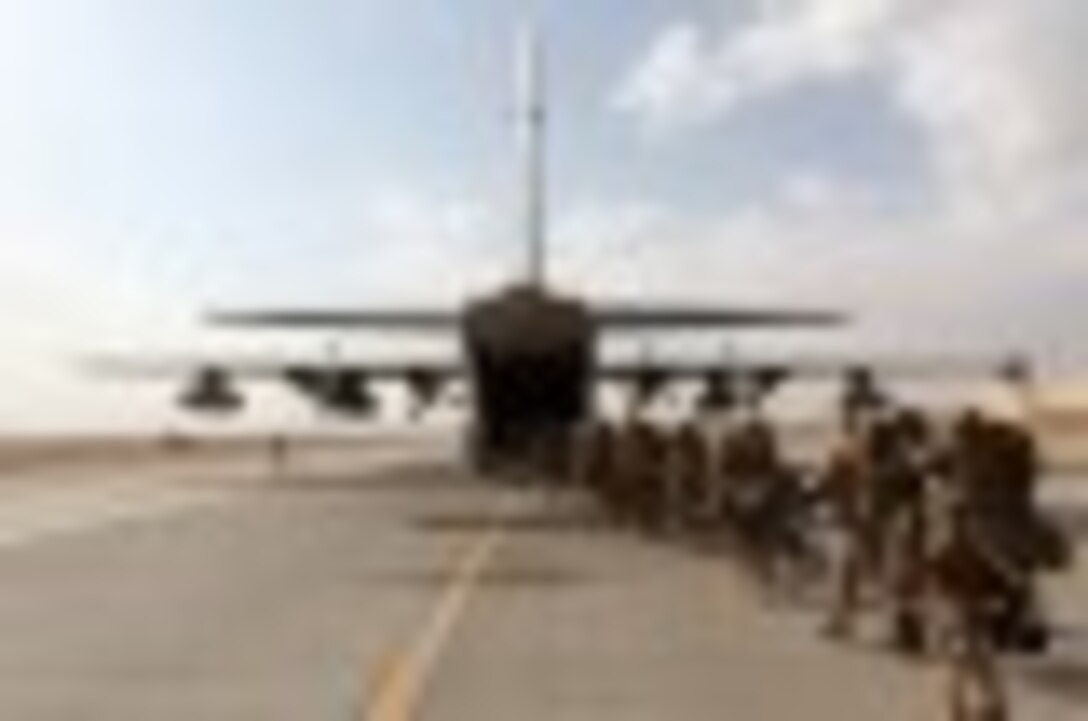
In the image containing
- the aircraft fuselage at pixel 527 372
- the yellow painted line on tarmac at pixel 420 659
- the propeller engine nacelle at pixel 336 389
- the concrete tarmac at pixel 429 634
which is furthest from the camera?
the propeller engine nacelle at pixel 336 389

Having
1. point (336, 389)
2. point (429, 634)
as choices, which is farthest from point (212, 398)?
point (429, 634)

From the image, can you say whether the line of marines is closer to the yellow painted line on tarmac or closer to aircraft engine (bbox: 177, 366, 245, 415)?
the yellow painted line on tarmac

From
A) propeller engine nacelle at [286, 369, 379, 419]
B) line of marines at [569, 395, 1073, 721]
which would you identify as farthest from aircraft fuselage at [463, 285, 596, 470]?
line of marines at [569, 395, 1073, 721]

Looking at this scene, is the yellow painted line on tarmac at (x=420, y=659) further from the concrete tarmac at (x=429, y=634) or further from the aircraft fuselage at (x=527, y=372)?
the aircraft fuselage at (x=527, y=372)

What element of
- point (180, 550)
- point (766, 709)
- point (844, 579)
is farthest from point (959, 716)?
point (180, 550)

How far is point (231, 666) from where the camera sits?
1852 centimetres

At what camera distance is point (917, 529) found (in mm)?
18734

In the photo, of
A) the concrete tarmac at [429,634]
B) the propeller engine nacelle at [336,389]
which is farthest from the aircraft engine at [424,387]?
the concrete tarmac at [429,634]

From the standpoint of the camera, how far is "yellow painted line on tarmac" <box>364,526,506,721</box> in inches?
619

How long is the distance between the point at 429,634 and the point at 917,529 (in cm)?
439

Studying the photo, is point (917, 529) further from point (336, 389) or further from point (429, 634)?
point (336, 389)

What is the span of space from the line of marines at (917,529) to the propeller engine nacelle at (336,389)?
33859 millimetres

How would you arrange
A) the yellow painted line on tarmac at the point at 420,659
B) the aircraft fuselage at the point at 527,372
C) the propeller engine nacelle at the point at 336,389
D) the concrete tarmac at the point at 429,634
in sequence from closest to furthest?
the yellow painted line on tarmac at the point at 420,659, the concrete tarmac at the point at 429,634, the aircraft fuselage at the point at 527,372, the propeller engine nacelle at the point at 336,389

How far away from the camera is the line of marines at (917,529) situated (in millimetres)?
15867
